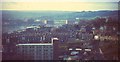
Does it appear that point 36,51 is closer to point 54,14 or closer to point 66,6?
point 54,14

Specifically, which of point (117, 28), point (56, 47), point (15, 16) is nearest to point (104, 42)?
point (117, 28)

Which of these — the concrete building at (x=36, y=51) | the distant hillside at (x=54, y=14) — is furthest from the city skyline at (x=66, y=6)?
the concrete building at (x=36, y=51)

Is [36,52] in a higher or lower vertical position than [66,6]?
lower

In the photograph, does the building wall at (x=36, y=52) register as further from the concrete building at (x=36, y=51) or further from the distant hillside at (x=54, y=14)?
the distant hillside at (x=54, y=14)

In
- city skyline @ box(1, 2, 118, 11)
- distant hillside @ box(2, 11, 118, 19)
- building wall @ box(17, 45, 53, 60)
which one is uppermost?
city skyline @ box(1, 2, 118, 11)

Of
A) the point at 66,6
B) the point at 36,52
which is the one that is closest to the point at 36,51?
the point at 36,52

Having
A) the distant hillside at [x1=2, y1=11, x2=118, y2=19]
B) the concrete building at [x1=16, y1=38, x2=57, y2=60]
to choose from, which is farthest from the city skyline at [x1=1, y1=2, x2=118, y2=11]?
the concrete building at [x1=16, y1=38, x2=57, y2=60]

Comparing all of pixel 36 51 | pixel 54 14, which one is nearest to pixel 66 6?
pixel 54 14

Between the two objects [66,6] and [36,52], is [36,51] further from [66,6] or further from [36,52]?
[66,6]

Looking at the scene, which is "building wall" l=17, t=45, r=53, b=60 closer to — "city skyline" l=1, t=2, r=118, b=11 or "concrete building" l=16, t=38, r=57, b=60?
"concrete building" l=16, t=38, r=57, b=60

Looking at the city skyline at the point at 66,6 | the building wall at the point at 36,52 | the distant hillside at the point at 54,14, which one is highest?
the city skyline at the point at 66,6

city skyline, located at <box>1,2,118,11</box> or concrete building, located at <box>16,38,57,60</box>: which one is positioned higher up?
city skyline, located at <box>1,2,118,11</box>
